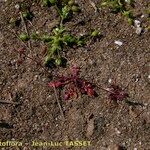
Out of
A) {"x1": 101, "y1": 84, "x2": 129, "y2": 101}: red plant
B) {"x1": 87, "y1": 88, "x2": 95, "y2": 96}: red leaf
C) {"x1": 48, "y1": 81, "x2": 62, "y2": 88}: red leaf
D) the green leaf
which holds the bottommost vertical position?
{"x1": 101, "y1": 84, "x2": 129, "y2": 101}: red plant

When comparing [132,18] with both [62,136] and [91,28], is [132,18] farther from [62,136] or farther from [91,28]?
[62,136]

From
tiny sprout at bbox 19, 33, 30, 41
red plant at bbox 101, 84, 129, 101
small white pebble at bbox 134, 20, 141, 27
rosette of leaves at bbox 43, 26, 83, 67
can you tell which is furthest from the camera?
small white pebble at bbox 134, 20, 141, 27

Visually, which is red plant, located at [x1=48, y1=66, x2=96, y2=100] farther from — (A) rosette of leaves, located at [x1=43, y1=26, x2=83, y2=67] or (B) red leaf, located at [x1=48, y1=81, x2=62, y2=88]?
(A) rosette of leaves, located at [x1=43, y1=26, x2=83, y2=67]

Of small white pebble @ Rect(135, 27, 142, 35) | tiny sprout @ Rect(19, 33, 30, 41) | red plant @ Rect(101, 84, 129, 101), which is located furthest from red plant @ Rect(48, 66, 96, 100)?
small white pebble @ Rect(135, 27, 142, 35)

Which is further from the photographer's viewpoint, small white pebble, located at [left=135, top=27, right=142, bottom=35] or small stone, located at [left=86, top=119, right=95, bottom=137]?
small white pebble, located at [left=135, top=27, right=142, bottom=35]

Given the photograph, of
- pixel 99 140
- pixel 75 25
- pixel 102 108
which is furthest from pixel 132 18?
pixel 99 140
